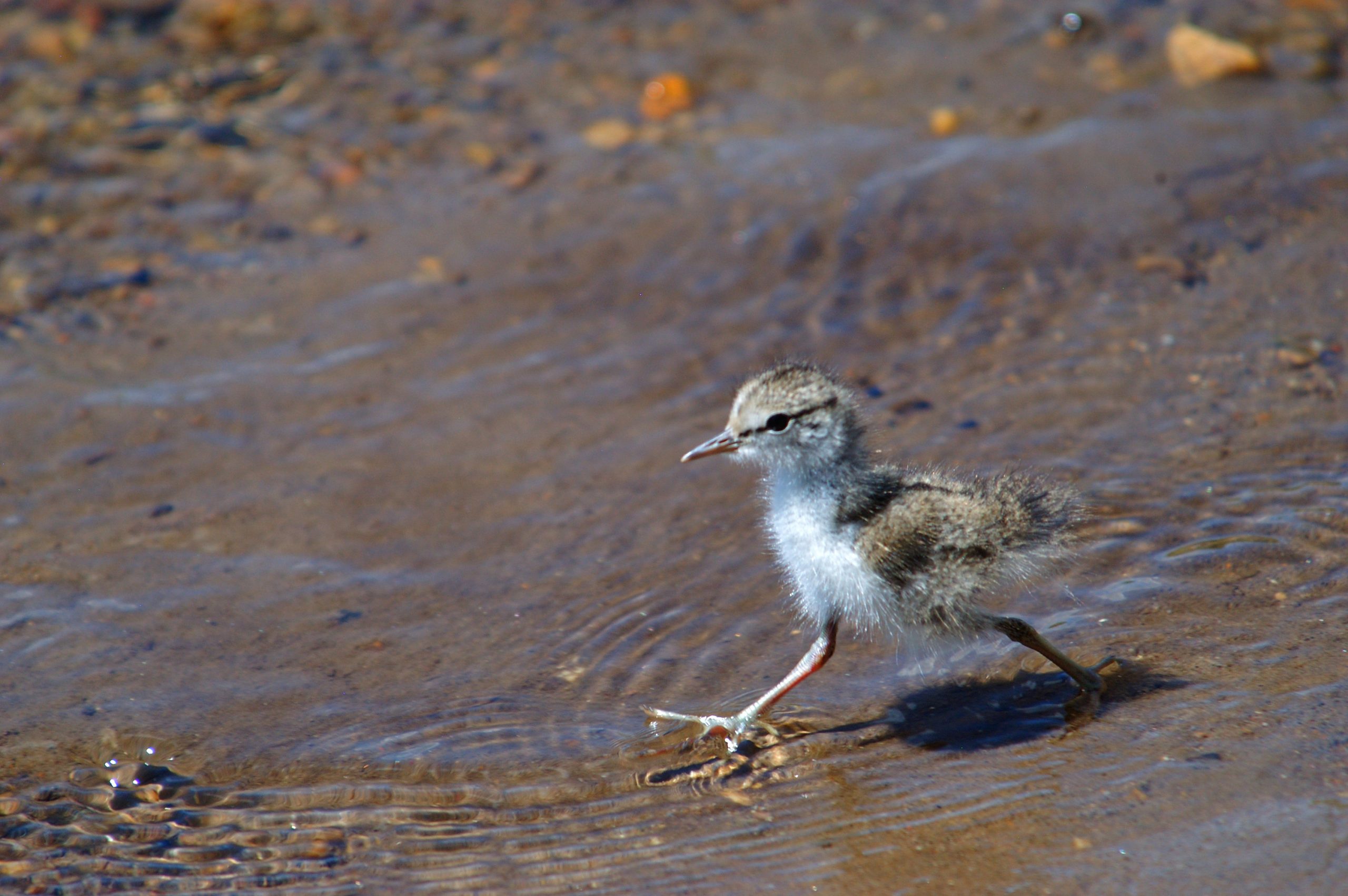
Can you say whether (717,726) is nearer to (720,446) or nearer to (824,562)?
(824,562)

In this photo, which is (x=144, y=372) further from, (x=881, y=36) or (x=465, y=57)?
(x=881, y=36)

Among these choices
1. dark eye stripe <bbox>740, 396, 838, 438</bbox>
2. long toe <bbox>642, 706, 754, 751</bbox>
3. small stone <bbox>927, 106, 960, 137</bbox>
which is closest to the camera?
long toe <bbox>642, 706, 754, 751</bbox>

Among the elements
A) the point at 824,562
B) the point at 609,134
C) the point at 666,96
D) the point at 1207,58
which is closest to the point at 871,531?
the point at 824,562

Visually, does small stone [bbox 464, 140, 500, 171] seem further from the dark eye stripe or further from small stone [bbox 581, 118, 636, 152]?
the dark eye stripe

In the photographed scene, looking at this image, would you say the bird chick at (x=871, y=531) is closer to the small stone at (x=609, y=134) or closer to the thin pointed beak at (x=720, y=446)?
the thin pointed beak at (x=720, y=446)

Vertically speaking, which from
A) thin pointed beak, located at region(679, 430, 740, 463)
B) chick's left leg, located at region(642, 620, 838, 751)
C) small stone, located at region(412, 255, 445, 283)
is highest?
small stone, located at region(412, 255, 445, 283)

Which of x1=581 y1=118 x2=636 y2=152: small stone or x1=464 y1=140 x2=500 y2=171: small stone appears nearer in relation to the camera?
x1=464 y1=140 x2=500 y2=171: small stone

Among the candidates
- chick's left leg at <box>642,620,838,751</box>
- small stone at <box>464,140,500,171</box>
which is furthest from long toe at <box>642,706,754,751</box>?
small stone at <box>464,140,500,171</box>

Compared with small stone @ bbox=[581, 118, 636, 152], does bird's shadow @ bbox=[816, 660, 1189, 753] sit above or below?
below
